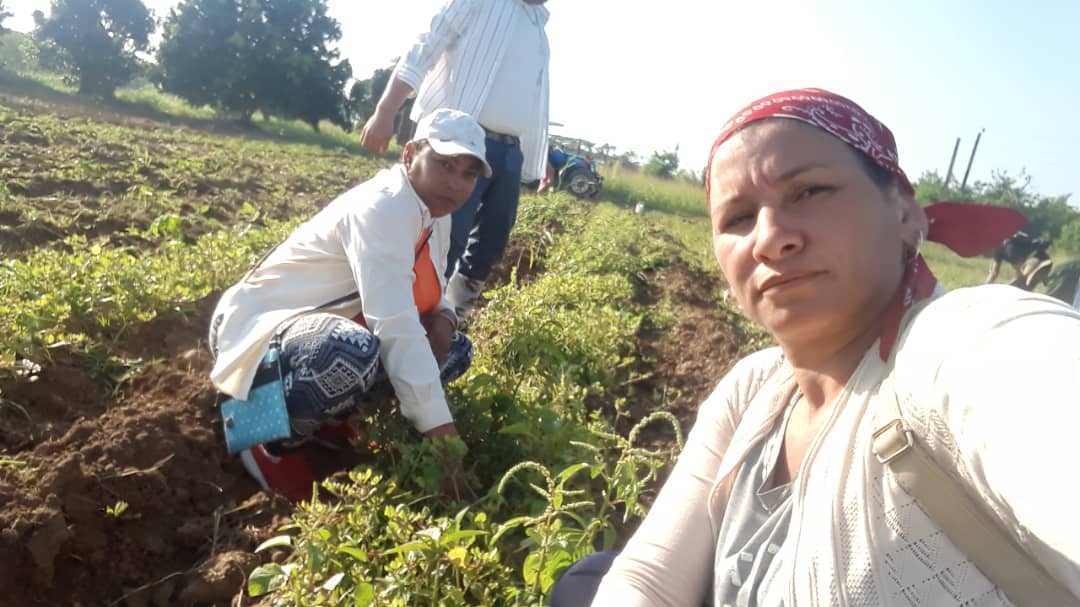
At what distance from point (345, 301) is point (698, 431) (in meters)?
1.48

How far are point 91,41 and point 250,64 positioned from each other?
6.97m

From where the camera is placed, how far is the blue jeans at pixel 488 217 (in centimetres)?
323

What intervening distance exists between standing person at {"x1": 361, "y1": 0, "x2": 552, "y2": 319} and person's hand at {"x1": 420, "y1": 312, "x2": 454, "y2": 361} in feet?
1.64

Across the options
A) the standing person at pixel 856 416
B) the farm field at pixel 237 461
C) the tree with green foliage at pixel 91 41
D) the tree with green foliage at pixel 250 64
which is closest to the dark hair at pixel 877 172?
the standing person at pixel 856 416

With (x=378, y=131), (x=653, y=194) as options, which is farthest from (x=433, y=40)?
(x=653, y=194)

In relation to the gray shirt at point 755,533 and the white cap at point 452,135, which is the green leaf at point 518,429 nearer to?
the white cap at point 452,135

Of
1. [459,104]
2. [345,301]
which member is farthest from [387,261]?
[459,104]

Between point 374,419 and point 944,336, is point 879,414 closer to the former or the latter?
point 944,336

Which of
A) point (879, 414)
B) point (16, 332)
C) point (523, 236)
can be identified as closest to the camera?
point (879, 414)

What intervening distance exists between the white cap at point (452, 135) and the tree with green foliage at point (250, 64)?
95.0 ft

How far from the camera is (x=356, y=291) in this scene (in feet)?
8.39

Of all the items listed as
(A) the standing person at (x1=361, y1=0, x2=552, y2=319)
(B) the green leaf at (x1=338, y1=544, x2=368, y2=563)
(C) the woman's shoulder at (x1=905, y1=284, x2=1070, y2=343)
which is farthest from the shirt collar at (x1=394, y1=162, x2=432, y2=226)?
(C) the woman's shoulder at (x1=905, y1=284, x2=1070, y2=343)

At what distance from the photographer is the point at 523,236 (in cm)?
725

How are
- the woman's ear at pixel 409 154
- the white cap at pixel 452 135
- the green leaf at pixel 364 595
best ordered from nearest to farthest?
the green leaf at pixel 364 595, the white cap at pixel 452 135, the woman's ear at pixel 409 154
